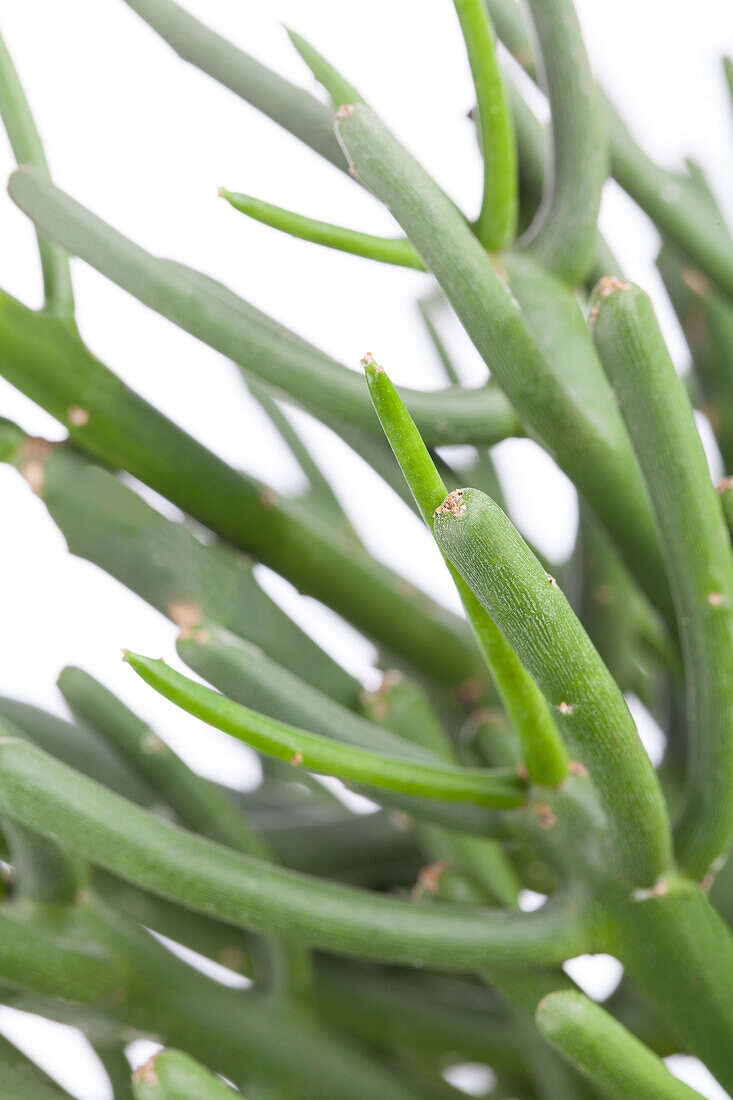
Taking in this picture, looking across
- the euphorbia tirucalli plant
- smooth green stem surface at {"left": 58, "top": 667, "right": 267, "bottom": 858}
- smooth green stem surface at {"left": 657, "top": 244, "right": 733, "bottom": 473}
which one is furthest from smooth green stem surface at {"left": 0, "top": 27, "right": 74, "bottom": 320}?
smooth green stem surface at {"left": 657, "top": 244, "right": 733, "bottom": 473}

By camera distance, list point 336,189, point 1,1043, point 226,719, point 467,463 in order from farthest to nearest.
Result: point 336,189 → point 467,463 → point 1,1043 → point 226,719

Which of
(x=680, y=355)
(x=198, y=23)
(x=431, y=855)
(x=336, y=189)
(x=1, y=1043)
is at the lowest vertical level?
(x=1, y=1043)

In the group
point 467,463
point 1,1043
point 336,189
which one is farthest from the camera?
point 336,189

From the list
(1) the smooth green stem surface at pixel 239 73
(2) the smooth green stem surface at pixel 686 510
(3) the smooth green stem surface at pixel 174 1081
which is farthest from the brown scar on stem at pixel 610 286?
(3) the smooth green stem surface at pixel 174 1081

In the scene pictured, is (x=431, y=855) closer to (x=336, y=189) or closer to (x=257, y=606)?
(x=257, y=606)

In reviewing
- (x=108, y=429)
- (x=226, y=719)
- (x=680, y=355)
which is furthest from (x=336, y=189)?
(x=226, y=719)

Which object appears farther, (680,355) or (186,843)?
(680,355)

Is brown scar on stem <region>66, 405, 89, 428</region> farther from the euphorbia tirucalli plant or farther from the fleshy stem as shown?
the fleshy stem
